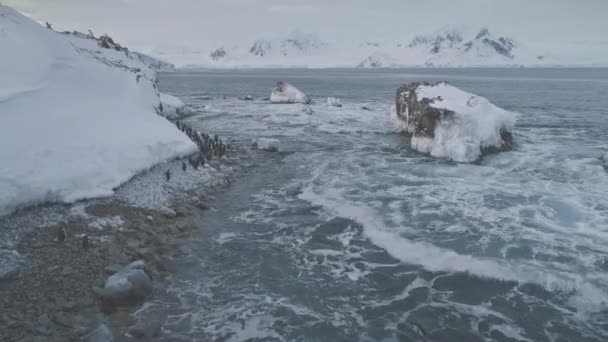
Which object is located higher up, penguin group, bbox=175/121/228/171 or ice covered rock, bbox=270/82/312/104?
ice covered rock, bbox=270/82/312/104

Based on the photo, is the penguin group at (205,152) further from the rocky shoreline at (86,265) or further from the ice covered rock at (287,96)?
the ice covered rock at (287,96)

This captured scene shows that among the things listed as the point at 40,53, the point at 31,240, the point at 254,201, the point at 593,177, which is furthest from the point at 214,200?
the point at 593,177

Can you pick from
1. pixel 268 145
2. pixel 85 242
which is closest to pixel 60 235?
pixel 85 242

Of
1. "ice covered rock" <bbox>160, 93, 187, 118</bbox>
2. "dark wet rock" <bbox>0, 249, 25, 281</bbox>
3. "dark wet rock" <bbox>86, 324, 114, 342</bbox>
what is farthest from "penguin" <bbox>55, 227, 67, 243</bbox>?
"ice covered rock" <bbox>160, 93, 187, 118</bbox>

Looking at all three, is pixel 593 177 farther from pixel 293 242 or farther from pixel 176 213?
pixel 176 213

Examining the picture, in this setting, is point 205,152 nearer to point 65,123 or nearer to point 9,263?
point 65,123

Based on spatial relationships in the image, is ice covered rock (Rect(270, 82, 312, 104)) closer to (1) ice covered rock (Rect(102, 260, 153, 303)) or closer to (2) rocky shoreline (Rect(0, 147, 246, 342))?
(2) rocky shoreline (Rect(0, 147, 246, 342))

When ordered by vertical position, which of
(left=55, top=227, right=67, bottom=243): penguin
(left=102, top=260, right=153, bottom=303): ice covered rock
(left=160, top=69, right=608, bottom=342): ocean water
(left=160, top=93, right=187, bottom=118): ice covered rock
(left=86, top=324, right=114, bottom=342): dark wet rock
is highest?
(left=160, top=93, right=187, bottom=118): ice covered rock
